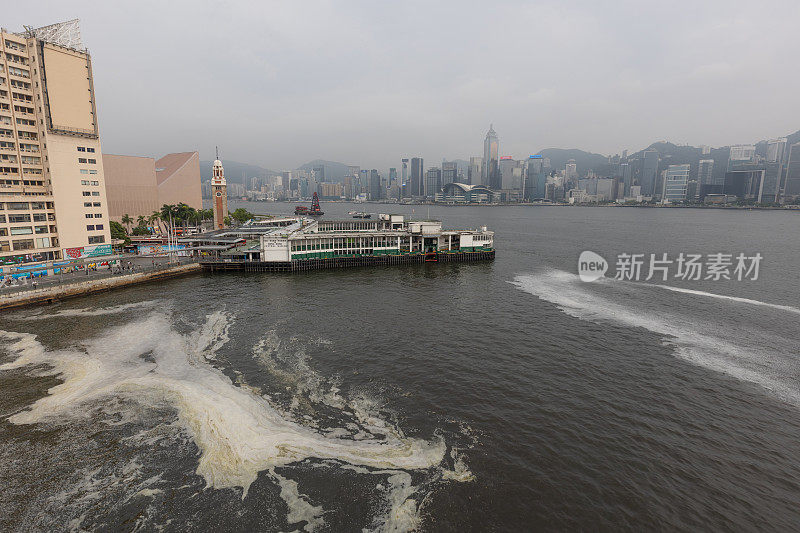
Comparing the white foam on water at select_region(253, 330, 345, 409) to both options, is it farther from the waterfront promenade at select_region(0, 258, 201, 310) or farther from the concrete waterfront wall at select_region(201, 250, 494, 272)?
the waterfront promenade at select_region(0, 258, 201, 310)

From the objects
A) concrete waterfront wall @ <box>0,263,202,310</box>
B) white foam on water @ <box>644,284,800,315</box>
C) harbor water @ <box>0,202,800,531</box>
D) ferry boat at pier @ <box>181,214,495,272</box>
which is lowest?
harbor water @ <box>0,202,800,531</box>

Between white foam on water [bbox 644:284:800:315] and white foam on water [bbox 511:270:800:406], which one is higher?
white foam on water [bbox 644:284:800:315]

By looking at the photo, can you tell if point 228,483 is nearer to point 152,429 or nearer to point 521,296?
point 152,429

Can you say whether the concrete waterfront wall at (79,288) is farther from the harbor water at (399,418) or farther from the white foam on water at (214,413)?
the white foam on water at (214,413)

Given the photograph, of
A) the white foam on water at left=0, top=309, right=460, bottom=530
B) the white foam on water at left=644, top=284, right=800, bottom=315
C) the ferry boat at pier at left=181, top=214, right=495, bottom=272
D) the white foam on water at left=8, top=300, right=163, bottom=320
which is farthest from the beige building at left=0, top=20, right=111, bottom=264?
the white foam on water at left=644, top=284, right=800, bottom=315

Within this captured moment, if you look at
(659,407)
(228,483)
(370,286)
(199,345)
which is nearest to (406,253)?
(370,286)

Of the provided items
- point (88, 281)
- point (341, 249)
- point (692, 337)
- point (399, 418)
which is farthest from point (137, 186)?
point (692, 337)
